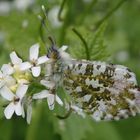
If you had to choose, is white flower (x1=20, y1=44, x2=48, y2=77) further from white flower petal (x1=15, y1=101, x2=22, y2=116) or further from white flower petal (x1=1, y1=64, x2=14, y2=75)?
white flower petal (x1=15, y1=101, x2=22, y2=116)

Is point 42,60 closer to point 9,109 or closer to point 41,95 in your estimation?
point 41,95

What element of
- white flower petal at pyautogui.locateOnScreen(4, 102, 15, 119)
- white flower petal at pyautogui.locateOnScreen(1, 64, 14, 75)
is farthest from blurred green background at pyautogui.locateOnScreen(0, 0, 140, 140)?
white flower petal at pyautogui.locateOnScreen(1, 64, 14, 75)

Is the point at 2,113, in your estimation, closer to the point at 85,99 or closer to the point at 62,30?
the point at 85,99

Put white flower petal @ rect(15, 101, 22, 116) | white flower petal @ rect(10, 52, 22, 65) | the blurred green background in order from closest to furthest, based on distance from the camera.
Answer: white flower petal @ rect(15, 101, 22, 116)
white flower petal @ rect(10, 52, 22, 65)
the blurred green background

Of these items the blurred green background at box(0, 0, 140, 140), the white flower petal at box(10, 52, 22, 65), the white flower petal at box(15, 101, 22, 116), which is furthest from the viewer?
the blurred green background at box(0, 0, 140, 140)

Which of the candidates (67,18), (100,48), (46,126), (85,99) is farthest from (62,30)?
(46,126)

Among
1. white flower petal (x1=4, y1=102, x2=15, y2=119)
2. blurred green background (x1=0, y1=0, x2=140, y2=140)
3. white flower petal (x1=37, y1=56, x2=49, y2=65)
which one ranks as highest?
blurred green background (x1=0, y1=0, x2=140, y2=140)
